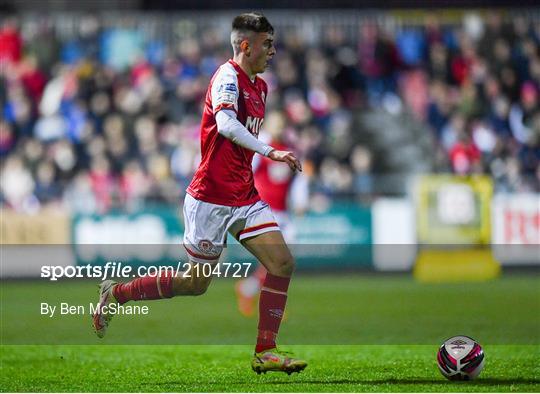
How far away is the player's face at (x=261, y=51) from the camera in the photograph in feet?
27.0

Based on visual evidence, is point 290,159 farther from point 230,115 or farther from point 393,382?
point 393,382

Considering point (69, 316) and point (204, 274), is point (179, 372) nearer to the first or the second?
point (204, 274)

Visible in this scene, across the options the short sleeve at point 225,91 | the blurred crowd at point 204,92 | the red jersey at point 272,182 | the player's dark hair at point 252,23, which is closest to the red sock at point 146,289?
the short sleeve at point 225,91

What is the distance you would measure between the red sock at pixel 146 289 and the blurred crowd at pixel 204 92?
10435 mm

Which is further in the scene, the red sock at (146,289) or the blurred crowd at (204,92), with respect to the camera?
the blurred crowd at (204,92)

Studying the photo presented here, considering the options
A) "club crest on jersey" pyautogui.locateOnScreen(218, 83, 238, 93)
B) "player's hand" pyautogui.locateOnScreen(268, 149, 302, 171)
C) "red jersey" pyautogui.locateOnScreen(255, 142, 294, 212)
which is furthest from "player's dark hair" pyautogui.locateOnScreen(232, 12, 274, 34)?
"red jersey" pyautogui.locateOnScreen(255, 142, 294, 212)

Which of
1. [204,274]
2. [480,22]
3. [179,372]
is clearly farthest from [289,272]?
[480,22]

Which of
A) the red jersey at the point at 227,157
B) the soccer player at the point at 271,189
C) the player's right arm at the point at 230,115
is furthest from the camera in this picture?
the soccer player at the point at 271,189

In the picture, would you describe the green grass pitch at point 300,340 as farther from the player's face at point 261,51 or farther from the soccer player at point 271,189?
the player's face at point 261,51

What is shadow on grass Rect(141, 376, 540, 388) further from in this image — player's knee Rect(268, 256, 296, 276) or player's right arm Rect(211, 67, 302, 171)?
player's right arm Rect(211, 67, 302, 171)

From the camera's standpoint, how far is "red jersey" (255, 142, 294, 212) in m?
14.8

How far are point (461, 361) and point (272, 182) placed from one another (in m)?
7.11

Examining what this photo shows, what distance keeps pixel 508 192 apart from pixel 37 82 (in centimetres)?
877

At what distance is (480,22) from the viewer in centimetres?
2298
